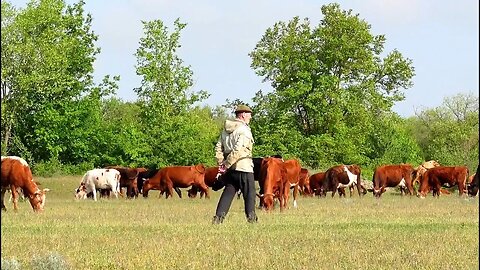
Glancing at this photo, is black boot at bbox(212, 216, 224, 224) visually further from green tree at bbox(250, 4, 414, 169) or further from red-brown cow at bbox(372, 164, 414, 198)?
green tree at bbox(250, 4, 414, 169)

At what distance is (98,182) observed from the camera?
39281 mm

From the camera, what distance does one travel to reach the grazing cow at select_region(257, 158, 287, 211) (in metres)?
18.4

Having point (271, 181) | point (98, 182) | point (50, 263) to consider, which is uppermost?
point (98, 182)

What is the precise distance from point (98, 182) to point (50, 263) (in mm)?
30949

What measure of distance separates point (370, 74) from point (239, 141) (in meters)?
51.9

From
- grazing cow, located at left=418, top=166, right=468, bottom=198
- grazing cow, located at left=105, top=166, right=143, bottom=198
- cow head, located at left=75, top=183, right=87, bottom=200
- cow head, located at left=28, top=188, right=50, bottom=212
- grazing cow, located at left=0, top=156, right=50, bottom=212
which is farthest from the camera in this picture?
Answer: grazing cow, located at left=105, top=166, right=143, bottom=198

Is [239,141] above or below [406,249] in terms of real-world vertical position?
above

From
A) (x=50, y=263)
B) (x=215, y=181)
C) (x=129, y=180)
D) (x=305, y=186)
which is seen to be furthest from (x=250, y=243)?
(x=129, y=180)

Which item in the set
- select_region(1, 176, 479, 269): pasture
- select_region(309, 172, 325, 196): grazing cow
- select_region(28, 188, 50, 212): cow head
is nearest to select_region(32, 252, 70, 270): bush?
select_region(1, 176, 479, 269): pasture

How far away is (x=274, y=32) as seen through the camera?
66.1m

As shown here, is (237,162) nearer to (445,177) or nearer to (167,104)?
(445,177)

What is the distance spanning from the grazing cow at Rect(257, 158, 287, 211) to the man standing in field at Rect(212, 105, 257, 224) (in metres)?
3.34

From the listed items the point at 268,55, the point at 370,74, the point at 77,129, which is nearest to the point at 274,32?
the point at 268,55

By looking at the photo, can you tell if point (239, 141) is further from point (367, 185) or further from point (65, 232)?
point (367, 185)
